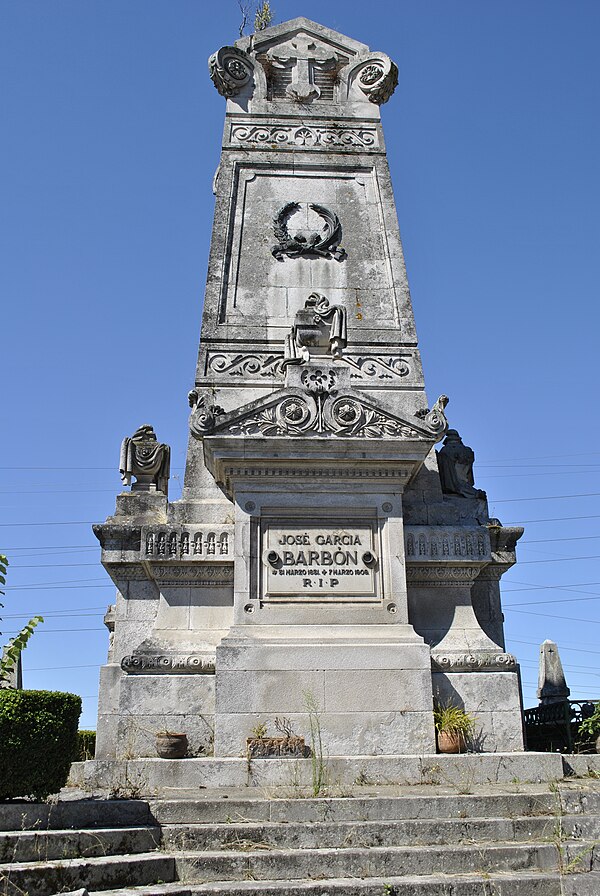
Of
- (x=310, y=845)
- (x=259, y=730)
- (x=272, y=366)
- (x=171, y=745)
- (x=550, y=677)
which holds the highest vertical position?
(x=272, y=366)

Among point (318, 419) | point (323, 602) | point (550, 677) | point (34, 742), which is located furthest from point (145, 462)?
point (550, 677)

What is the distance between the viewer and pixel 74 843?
6379 millimetres

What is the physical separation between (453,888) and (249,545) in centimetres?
548

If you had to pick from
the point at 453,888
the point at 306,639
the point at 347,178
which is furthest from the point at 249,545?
the point at 347,178

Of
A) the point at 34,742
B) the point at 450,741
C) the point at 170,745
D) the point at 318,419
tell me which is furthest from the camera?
the point at 318,419

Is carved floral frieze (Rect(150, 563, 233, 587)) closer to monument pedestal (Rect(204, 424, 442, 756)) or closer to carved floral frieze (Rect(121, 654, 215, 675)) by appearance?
monument pedestal (Rect(204, 424, 442, 756))

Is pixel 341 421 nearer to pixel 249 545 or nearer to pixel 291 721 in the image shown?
pixel 249 545

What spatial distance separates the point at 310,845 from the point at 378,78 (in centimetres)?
1311

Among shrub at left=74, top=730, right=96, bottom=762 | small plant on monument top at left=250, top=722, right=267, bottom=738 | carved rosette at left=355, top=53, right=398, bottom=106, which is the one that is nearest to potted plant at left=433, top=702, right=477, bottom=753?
small plant on monument top at left=250, top=722, right=267, bottom=738

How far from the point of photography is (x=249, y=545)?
10.9m

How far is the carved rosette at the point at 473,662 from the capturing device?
11094mm

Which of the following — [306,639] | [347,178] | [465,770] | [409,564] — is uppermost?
[347,178]

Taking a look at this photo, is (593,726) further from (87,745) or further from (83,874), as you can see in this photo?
(87,745)

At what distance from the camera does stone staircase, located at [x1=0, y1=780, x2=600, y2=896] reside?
6039 millimetres
